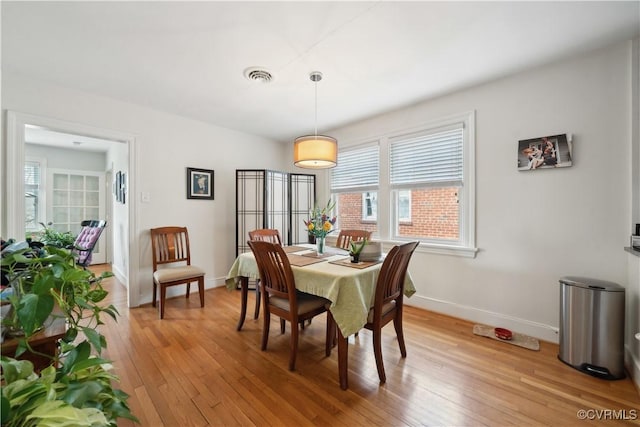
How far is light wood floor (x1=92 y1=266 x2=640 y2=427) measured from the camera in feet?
5.00

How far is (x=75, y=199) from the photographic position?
547cm

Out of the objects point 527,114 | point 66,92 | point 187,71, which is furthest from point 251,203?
point 527,114

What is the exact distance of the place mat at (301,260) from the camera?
2.11 meters

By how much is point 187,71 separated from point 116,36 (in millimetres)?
562

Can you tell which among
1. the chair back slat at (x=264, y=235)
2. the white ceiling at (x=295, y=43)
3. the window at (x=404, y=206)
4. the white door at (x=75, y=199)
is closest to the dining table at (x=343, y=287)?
the chair back slat at (x=264, y=235)

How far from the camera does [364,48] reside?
2.10 metres

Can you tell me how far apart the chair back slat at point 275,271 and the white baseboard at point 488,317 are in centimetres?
189

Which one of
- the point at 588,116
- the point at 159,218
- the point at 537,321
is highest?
the point at 588,116

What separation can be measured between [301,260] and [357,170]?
2090mm

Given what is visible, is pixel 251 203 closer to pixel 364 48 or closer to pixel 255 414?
pixel 364 48

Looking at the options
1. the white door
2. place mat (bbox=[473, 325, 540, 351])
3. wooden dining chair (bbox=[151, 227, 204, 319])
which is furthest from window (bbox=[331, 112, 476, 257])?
the white door

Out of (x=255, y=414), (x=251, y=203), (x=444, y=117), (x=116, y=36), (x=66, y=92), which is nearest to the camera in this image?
(x=255, y=414)

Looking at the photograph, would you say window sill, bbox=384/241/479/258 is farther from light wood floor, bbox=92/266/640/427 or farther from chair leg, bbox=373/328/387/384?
chair leg, bbox=373/328/387/384

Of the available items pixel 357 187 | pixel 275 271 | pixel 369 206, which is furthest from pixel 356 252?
pixel 357 187
